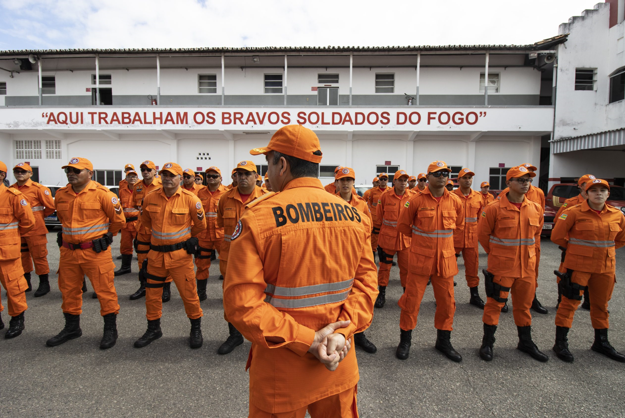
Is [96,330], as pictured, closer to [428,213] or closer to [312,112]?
[428,213]

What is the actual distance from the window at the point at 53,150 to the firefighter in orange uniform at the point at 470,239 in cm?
1909

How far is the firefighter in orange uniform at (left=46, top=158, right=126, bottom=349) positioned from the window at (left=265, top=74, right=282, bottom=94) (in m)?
14.2

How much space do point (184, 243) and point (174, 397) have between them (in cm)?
160

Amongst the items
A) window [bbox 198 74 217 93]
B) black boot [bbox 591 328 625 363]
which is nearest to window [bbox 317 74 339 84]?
window [bbox 198 74 217 93]

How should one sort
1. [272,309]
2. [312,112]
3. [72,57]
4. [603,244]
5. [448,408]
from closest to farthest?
[272,309]
[448,408]
[603,244]
[312,112]
[72,57]

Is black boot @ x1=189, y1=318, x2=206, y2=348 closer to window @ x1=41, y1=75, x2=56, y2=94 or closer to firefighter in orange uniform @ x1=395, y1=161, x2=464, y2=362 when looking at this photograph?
firefighter in orange uniform @ x1=395, y1=161, x2=464, y2=362

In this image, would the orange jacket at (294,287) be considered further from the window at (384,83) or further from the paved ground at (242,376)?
the window at (384,83)

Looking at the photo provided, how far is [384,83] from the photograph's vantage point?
54.0ft

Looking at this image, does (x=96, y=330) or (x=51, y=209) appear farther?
(x=51, y=209)

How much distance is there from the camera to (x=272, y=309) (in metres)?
1.28

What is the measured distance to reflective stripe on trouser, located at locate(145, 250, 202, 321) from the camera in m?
3.63

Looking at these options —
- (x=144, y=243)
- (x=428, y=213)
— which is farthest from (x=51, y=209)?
(x=428, y=213)

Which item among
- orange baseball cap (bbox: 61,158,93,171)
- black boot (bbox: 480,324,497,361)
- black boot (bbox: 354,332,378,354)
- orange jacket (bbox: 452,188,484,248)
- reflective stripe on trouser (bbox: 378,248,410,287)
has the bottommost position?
black boot (bbox: 354,332,378,354)

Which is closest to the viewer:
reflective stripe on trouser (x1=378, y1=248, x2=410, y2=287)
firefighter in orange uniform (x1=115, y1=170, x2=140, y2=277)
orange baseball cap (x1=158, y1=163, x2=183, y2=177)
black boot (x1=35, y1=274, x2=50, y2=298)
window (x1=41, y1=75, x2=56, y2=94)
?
orange baseball cap (x1=158, y1=163, x2=183, y2=177)
